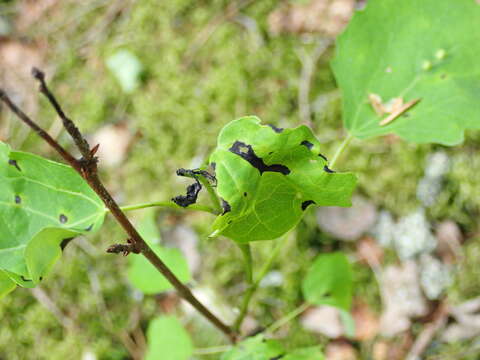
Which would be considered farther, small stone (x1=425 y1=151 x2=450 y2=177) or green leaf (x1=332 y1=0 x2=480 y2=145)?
small stone (x1=425 y1=151 x2=450 y2=177)

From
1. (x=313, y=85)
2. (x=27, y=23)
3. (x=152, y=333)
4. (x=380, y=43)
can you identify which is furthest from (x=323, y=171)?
(x=27, y=23)

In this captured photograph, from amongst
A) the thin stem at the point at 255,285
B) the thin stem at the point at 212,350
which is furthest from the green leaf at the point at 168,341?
the thin stem at the point at 255,285

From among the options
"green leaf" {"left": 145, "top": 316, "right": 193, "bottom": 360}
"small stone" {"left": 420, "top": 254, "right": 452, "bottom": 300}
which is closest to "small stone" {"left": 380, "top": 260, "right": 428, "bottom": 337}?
"small stone" {"left": 420, "top": 254, "right": 452, "bottom": 300}

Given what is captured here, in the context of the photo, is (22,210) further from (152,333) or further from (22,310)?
(22,310)

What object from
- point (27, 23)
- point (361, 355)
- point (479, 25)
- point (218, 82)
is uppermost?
point (27, 23)

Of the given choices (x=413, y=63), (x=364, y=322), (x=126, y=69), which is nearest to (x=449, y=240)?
(x=364, y=322)

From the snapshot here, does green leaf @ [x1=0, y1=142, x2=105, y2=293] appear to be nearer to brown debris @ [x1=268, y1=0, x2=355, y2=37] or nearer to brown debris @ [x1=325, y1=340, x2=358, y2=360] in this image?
brown debris @ [x1=325, y1=340, x2=358, y2=360]

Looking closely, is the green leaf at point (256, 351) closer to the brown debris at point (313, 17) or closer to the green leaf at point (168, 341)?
the green leaf at point (168, 341)
